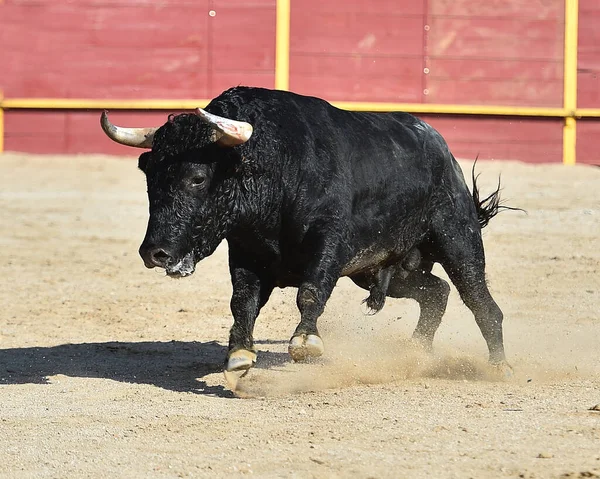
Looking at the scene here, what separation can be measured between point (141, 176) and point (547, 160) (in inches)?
137

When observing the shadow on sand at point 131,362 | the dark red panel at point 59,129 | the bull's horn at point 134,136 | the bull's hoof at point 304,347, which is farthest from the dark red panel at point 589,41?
the bull's hoof at point 304,347

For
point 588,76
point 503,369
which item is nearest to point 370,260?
point 503,369

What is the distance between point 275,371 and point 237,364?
1.85ft

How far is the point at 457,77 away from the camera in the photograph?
1062 cm

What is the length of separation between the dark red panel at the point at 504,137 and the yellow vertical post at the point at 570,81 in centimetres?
7

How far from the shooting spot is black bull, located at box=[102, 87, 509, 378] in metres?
4.03

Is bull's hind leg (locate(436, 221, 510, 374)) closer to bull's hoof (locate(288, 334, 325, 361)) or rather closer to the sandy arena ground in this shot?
the sandy arena ground

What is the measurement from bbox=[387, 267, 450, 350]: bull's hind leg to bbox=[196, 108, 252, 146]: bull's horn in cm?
133

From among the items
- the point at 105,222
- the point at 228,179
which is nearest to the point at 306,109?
the point at 228,179

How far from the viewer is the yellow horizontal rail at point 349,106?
34.2ft

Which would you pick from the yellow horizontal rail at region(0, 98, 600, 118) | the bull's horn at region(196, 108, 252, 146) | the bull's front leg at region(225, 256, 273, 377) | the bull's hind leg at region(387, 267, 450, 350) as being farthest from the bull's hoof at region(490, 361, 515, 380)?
the yellow horizontal rail at region(0, 98, 600, 118)

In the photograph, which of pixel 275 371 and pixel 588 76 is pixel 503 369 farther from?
pixel 588 76

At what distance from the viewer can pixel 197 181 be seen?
13.3ft

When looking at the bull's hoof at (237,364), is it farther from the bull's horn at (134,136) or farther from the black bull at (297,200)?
the bull's horn at (134,136)
